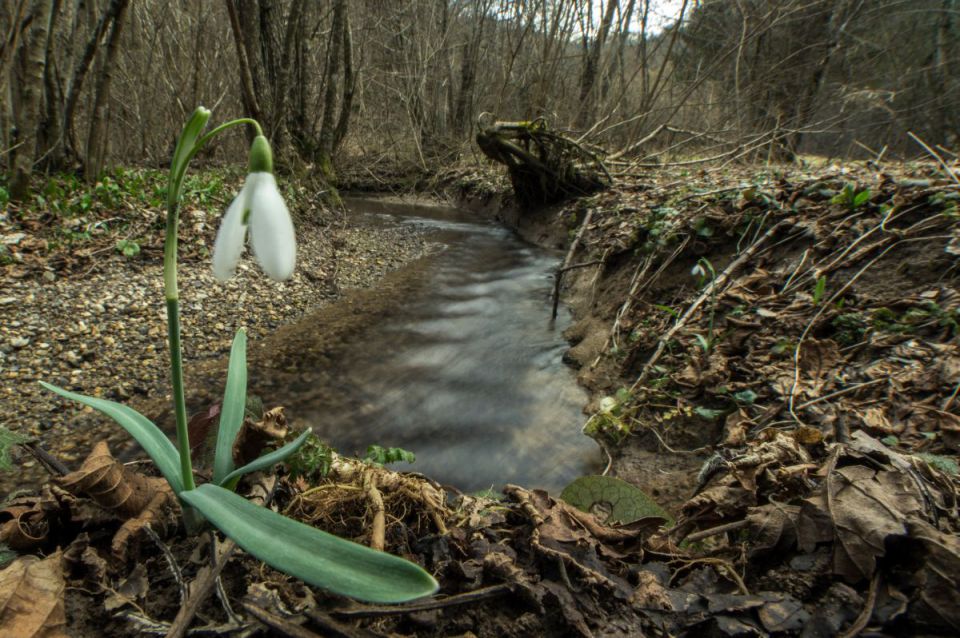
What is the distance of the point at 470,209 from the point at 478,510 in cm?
1088

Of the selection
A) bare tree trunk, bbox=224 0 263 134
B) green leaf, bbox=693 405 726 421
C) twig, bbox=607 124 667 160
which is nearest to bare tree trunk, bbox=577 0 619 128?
twig, bbox=607 124 667 160

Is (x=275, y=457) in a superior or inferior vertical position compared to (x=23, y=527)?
superior

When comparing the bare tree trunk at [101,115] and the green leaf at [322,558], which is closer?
the green leaf at [322,558]

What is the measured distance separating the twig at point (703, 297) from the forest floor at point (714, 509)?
4cm

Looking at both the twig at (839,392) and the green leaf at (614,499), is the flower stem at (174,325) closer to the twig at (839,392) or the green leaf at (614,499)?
the green leaf at (614,499)

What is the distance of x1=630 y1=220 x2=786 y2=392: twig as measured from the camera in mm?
3238

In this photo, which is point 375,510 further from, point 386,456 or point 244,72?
point 244,72

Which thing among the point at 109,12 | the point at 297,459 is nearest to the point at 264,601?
the point at 297,459

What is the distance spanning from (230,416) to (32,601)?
0.55 m

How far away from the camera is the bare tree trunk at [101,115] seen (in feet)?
15.9

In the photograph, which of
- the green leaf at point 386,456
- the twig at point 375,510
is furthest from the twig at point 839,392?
the twig at point 375,510

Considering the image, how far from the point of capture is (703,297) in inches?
136

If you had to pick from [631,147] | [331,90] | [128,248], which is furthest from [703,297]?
[331,90]

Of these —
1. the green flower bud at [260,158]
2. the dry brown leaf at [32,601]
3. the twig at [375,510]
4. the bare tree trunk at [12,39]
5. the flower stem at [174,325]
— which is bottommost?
the twig at [375,510]
